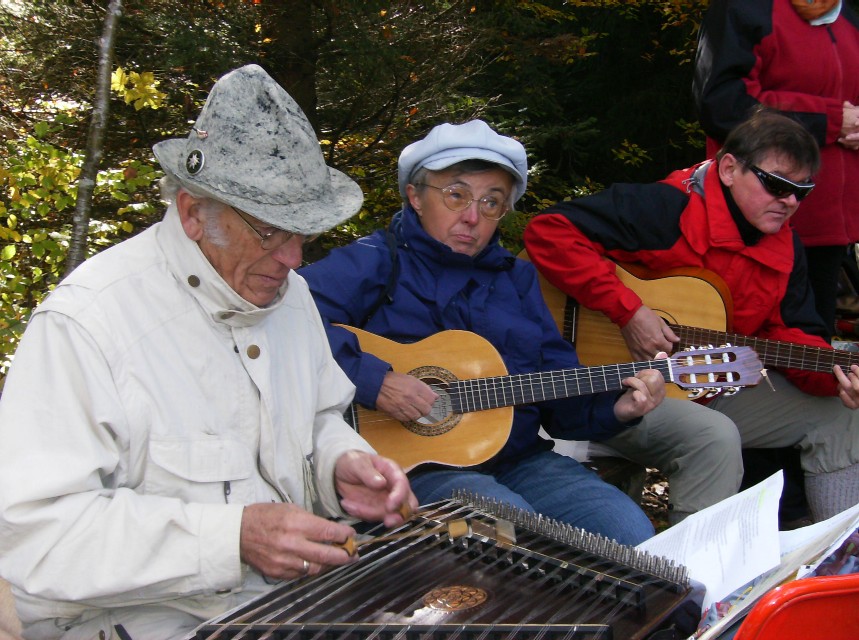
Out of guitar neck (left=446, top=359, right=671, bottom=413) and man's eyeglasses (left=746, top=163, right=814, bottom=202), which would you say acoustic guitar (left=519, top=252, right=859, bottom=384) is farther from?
guitar neck (left=446, top=359, right=671, bottom=413)

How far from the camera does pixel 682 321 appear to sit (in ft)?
12.2

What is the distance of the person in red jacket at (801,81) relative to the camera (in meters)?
3.91

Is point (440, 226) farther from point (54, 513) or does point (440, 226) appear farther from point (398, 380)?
point (54, 513)

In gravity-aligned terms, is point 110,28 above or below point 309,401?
above

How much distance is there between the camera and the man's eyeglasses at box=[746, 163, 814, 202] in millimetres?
3477

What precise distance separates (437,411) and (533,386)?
0.34m

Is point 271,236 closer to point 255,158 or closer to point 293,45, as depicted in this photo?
point 255,158

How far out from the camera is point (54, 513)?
1.61m

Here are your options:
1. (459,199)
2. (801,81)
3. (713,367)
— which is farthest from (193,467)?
(801,81)

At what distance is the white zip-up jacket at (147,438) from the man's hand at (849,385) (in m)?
2.26

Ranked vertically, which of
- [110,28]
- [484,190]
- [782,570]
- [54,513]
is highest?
[110,28]

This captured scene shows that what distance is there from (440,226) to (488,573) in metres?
1.59

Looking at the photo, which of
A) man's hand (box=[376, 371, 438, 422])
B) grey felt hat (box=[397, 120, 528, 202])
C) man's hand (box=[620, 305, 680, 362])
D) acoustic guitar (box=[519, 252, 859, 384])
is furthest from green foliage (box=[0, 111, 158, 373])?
man's hand (box=[620, 305, 680, 362])

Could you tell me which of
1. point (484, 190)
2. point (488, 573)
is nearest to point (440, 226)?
point (484, 190)
